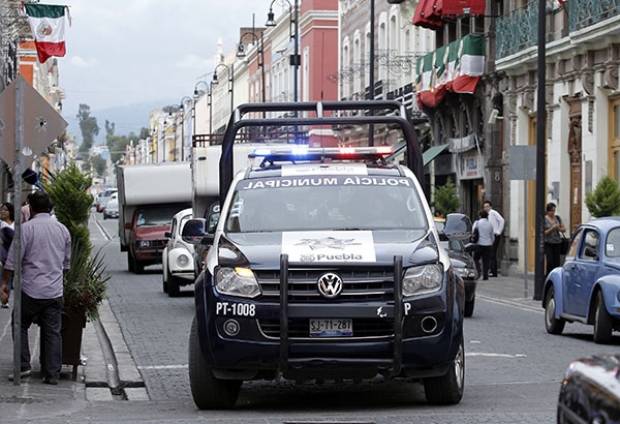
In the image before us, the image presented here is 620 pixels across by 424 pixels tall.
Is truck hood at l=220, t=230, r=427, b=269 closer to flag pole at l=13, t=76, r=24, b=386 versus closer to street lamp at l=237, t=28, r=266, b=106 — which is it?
flag pole at l=13, t=76, r=24, b=386

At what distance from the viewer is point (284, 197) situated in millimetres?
13664

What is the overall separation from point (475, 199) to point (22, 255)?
116ft

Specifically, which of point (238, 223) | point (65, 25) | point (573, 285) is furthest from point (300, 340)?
point (65, 25)

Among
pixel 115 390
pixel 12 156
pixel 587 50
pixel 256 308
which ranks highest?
pixel 587 50

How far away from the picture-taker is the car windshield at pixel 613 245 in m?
19.8

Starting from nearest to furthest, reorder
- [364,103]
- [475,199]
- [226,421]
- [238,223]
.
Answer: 1. [226,421]
2. [238,223]
3. [364,103]
4. [475,199]

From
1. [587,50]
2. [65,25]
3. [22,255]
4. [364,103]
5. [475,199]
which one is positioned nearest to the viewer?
[22,255]

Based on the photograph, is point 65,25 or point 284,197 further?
point 65,25

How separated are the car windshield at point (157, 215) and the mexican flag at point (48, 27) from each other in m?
4.71

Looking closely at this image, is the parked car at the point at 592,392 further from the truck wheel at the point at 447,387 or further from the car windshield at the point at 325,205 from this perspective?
the car windshield at the point at 325,205

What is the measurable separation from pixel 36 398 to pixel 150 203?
28401mm

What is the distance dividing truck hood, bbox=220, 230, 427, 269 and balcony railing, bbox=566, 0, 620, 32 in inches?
852

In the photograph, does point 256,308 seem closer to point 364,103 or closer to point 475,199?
point 364,103

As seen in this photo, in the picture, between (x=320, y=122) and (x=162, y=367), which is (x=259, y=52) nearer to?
(x=162, y=367)
